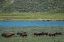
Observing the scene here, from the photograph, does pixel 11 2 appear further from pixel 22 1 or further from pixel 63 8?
pixel 63 8

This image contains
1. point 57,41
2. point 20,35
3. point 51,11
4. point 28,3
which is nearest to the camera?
point 57,41

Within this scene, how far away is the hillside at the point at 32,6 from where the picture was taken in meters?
74.9

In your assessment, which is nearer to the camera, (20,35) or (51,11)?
(20,35)

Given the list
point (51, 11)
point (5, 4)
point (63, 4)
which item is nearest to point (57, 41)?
point (51, 11)

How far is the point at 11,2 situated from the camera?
82.1 metres

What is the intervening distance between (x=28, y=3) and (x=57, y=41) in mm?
58412

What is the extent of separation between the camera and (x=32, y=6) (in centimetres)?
7756

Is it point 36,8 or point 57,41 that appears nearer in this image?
point 57,41

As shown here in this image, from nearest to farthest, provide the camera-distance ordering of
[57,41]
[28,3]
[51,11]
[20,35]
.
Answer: [57,41]
[20,35]
[51,11]
[28,3]

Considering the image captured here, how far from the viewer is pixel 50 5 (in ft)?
255

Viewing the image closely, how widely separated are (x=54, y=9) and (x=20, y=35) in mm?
49892

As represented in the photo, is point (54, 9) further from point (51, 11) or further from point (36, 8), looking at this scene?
point (36, 8)

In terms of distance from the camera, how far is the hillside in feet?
246

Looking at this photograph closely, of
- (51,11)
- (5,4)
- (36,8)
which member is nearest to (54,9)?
(51,11)
